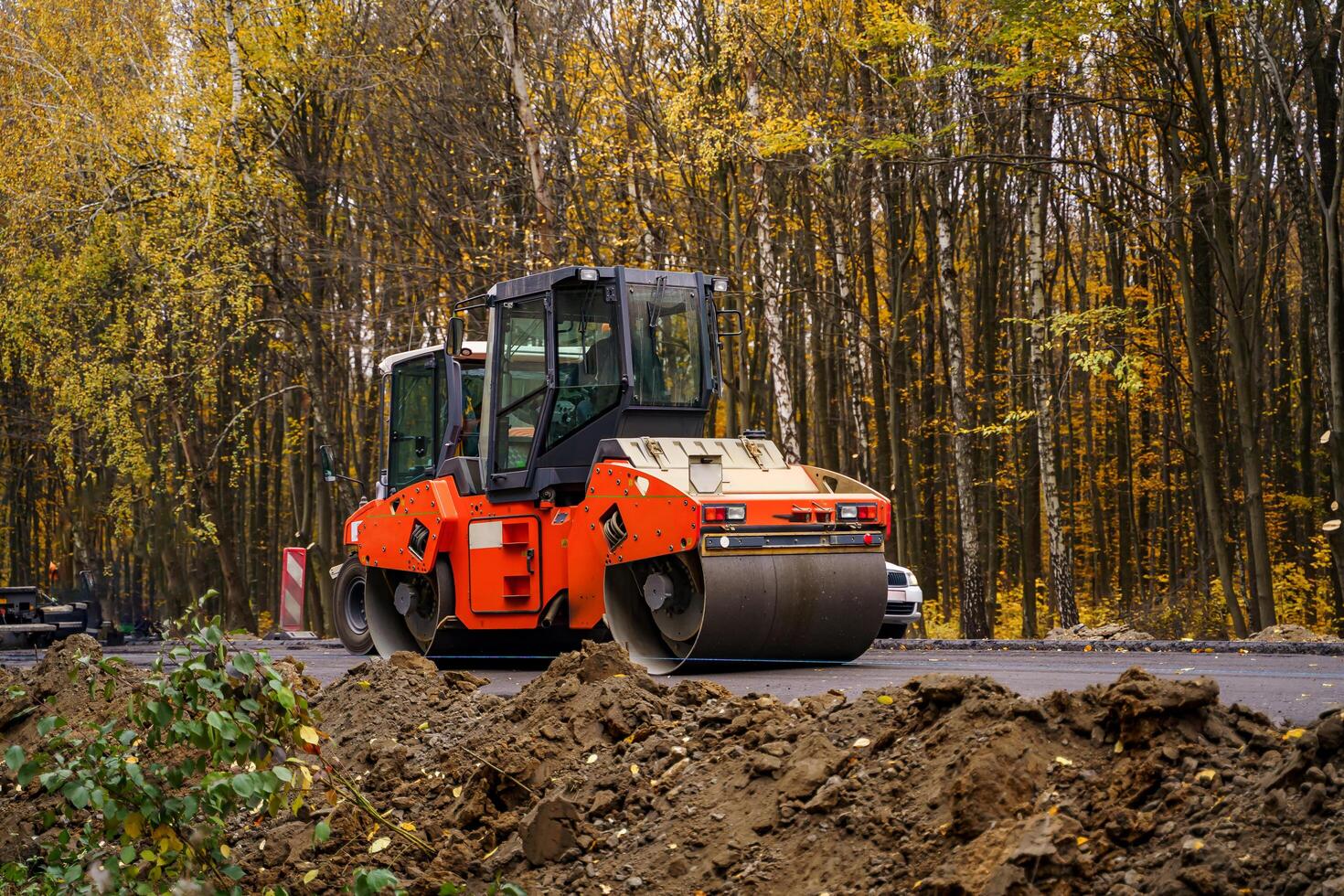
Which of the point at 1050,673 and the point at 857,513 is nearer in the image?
the point at 1050,673

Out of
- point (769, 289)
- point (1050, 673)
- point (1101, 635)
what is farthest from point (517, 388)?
point (769, 289)

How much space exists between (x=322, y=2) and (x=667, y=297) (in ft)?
54.8

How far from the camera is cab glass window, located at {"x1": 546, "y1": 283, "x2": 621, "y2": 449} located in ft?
41.8

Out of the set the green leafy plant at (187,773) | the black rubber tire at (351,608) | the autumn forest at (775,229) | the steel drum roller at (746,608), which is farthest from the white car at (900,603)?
the green leafy plant at (187,773)

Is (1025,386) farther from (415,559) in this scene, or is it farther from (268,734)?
(268,734)

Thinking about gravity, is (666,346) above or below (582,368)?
above

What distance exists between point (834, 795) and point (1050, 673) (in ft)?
16.9

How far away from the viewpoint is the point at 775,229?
25.8 metres

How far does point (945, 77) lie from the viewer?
68.5 ft

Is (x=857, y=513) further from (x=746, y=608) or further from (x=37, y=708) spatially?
(x=37, y=708)

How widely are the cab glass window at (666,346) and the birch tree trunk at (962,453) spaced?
8.32 meters

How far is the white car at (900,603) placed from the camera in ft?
54.6

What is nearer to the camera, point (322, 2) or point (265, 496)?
point (322, 2)

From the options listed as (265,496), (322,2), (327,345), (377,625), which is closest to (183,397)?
(327,345)
